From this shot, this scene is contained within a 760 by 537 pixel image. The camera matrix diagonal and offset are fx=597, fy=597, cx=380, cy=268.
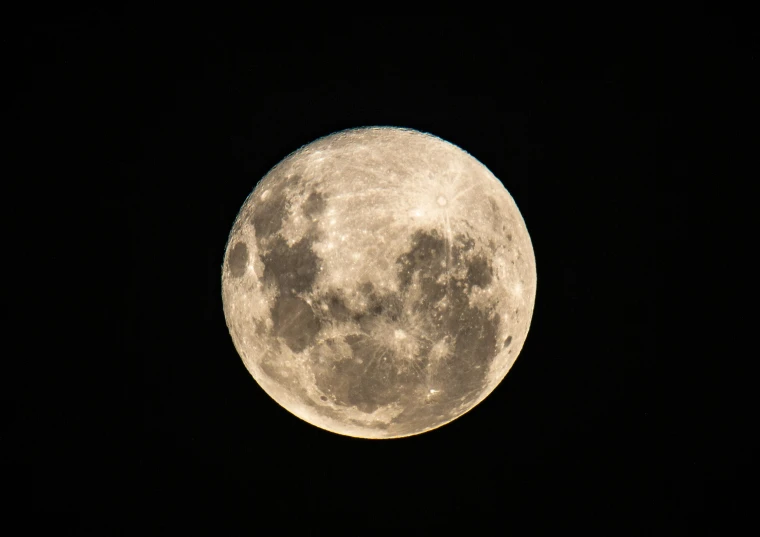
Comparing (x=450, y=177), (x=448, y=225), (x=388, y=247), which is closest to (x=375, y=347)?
(x=388, y=247)

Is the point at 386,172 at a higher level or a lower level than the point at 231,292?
higher

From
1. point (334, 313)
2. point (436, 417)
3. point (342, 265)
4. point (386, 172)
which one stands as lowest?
point (436, 417)

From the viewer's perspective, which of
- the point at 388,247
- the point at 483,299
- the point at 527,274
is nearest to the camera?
the point at 388,247

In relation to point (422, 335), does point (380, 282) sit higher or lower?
higher

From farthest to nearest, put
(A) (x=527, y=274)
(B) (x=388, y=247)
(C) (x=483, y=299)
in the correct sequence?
(A) (x=527, y=274)
(C) (x=483, y=299)
(B) (x=388, y=247)

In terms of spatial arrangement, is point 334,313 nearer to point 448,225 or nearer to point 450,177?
point 448,225

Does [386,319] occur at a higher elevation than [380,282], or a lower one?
lower

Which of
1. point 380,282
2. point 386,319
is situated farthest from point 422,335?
point 380,282

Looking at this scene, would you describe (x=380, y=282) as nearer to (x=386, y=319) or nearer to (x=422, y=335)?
(x=386, y=319)
